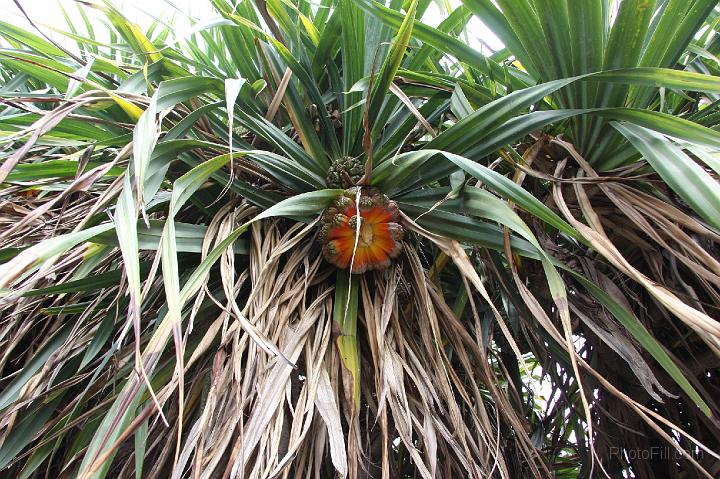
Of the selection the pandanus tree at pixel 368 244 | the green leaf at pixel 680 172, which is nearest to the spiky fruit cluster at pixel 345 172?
the pandanus tree at pixel 368 244

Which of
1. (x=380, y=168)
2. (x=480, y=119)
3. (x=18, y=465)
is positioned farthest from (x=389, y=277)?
(x=18, y=465)

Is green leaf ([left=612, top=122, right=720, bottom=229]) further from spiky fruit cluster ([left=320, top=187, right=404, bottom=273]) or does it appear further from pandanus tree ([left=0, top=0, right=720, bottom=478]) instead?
spiky fruit cluster ([left=320, top=187, right=404, bottom=273])

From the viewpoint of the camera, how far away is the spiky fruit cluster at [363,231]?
83 centimetres

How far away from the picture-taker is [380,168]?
0.83 metres

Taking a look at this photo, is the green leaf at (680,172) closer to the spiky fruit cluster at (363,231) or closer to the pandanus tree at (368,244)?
Result: the pandanus tree at (368,244)

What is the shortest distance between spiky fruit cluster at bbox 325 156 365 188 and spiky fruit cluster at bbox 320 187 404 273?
0.15 feet

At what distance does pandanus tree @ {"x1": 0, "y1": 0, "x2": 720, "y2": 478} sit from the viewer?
2.21 ft

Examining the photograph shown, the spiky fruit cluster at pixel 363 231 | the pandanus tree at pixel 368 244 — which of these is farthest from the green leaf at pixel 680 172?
the spiky fruit cluster at pixel 363 231

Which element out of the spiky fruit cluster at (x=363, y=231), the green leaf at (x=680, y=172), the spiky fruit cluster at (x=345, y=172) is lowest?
the spiky fruit cluster at (x=363, y=231)

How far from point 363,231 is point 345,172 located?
11 cm

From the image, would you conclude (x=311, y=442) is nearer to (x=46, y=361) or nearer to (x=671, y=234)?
(x=46, y=361)

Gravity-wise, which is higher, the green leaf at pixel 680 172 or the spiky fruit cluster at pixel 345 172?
the green leaf at pixel 680 172

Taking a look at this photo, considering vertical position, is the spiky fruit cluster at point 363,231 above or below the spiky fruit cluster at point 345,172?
below

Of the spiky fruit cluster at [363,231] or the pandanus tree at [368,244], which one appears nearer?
the pandanus tree at [368,244]
